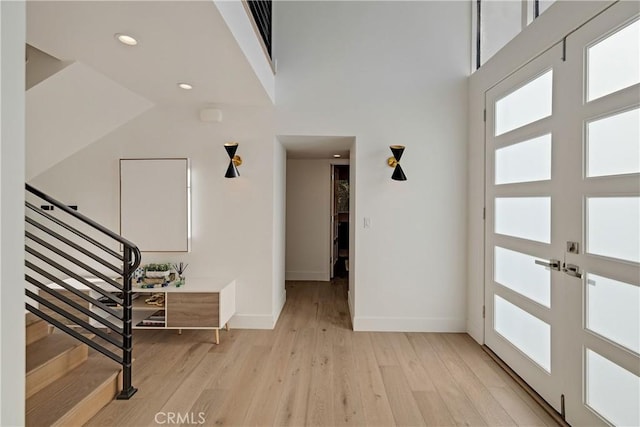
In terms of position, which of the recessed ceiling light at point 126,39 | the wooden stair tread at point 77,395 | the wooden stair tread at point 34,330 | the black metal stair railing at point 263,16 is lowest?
the wooden stair tread at point 77,395

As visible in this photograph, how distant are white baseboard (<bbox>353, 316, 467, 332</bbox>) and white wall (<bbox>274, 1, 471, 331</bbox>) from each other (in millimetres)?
10

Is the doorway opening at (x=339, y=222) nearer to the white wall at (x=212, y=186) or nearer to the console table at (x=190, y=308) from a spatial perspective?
the white wall at (x=212, y=186)

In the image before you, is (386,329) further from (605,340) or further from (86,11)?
(86,11)

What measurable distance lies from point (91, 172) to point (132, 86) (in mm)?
1221

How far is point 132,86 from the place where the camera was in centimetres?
306

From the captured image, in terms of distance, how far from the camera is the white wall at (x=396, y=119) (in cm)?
364

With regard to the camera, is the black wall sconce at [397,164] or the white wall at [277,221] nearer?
the black wall sconce at [397,164]

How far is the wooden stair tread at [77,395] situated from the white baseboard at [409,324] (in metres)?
2.23

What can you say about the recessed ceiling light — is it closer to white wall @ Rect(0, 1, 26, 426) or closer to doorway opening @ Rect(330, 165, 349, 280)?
white wall @ Rect(0, 1, 26, 426)

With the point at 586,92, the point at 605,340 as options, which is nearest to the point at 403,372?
the point at 605,340

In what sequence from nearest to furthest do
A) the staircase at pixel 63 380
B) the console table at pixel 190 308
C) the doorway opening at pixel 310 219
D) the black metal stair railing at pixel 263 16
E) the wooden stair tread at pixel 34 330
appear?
1. the staircase at pixel 63 380
2. the wooden stair tread at pixel 34 330
3. the black metal stair railing at pixel 263 16
4. the console table at pixel 190 308
5. the doorway opening at pixel 310 219

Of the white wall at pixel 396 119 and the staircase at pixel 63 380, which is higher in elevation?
the white wall at pixel 396 119

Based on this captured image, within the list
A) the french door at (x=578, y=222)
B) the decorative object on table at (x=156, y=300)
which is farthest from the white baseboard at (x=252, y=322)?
the french door at (x=578, y=222)

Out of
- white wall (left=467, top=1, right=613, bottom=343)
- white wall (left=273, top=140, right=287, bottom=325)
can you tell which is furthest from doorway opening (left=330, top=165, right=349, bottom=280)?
white wall (left=467, top=1, right=613, bottom=343)
